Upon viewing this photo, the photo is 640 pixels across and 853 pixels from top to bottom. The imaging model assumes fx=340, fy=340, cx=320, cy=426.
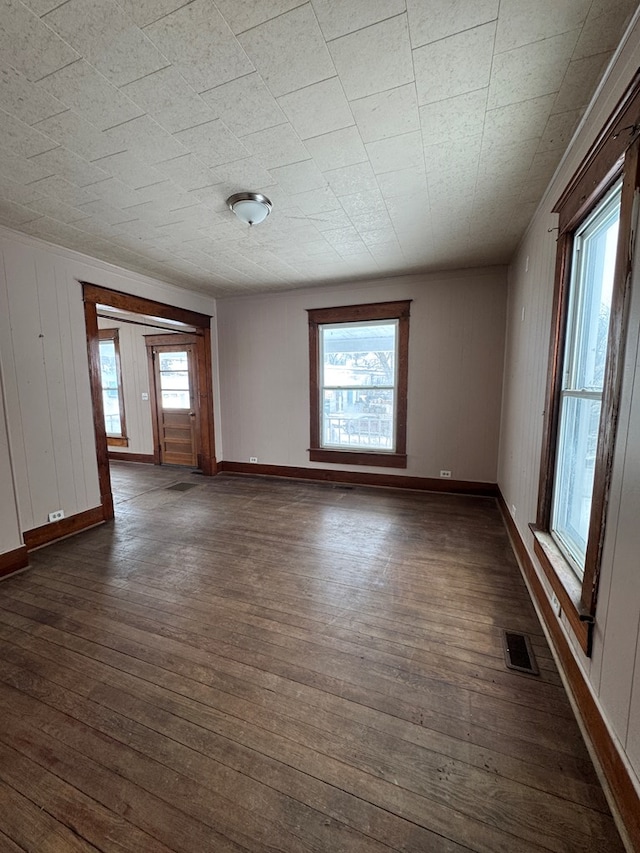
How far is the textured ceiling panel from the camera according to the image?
121 cm

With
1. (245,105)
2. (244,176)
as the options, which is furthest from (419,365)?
(245,105)

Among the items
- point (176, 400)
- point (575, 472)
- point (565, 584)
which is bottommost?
point (565, 584)

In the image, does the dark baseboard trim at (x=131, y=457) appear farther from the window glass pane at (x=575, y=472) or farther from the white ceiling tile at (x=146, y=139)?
the window glass pane at (x=575, y=472)

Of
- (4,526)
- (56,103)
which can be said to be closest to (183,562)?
(4,526)

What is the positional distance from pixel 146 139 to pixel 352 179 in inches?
47.1

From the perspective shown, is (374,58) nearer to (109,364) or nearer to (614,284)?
(614,284)

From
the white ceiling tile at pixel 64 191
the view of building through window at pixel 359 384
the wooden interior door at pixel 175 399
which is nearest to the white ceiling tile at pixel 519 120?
the white ceiling tile at pixel 64 191

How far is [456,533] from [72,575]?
3243mm

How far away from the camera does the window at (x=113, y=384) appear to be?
6273 millimetres

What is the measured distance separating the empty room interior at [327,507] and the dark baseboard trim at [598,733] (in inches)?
0.6

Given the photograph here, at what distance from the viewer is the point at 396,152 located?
1936 mm

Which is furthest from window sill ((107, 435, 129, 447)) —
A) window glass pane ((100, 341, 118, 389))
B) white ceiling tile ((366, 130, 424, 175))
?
white ceiling tile ((366, 130, 424, 175))

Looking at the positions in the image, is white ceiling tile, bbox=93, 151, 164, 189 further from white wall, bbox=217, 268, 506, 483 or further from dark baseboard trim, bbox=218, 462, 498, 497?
dark baseboard trim, bbox=218, 462, 498, 497

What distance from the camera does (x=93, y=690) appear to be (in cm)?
160
